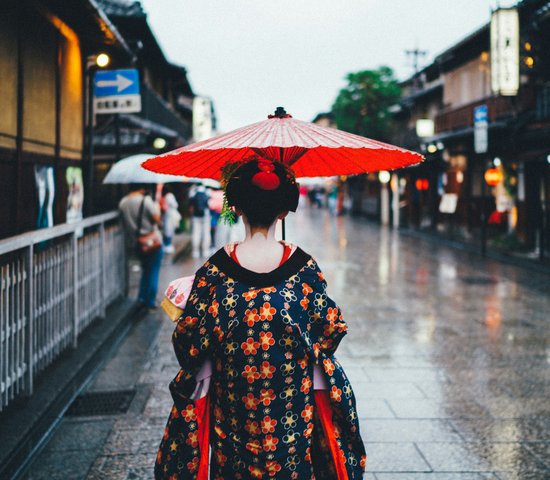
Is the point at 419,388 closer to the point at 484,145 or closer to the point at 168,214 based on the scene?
the point at 168,214

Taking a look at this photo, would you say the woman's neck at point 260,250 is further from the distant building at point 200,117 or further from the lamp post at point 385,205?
the distant building at point 200,117

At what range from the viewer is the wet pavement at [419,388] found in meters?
4.43

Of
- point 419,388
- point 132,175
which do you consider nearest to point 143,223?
point 132,175

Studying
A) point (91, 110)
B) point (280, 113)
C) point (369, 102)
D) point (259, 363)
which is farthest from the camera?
point (369, 102)

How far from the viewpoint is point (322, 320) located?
2.77 metres

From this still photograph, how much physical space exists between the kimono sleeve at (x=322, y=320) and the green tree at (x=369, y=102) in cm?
3653

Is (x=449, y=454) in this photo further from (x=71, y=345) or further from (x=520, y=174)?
(x=520, y=174)

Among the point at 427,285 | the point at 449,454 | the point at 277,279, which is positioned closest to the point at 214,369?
the point at 277,279

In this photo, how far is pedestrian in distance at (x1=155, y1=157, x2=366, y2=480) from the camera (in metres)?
2.63

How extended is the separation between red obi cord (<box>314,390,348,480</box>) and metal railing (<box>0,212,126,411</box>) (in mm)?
2888

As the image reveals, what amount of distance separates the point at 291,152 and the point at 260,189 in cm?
79

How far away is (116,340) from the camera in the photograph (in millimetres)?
8117

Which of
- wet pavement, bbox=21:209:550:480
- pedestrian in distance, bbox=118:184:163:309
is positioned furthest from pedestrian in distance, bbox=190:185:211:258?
pedestrian in distance, bbox=118:184:163:309

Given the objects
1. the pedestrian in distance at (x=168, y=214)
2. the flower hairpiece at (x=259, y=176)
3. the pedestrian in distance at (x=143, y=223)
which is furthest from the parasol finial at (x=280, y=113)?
the pedestrian in distance at (x=168, y=214)
